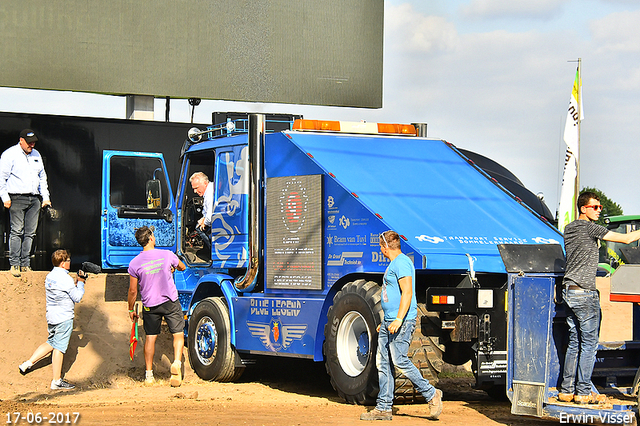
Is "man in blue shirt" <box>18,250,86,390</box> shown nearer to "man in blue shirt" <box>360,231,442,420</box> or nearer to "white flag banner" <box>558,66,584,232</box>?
"man in blue shirt" <box>360,231,442,420</box>

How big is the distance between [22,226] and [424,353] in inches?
274

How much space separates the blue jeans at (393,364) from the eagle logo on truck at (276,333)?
1939 millimetres

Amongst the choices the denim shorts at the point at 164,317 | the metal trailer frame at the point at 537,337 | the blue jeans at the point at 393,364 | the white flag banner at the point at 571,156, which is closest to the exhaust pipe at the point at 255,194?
the denim shorts at the point at 164,317

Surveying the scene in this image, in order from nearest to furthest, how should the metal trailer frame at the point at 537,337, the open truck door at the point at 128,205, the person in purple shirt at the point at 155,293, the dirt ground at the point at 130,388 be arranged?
1. the metal trailer frame at the point at 537,337
2. the dirt ground at the point at 130,388
3. the person in purple shirt at the point at 155,293
4. the open truck door at the point at 128,205

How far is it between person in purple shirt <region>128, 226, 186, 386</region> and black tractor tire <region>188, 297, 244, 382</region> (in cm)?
61

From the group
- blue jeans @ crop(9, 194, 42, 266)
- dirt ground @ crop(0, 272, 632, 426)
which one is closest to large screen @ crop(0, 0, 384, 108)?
blue jeans @ crop(9, 194, 42, 266)

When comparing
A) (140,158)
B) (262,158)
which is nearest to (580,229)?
(262,158)

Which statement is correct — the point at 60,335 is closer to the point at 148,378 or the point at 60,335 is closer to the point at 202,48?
the point at 148,378

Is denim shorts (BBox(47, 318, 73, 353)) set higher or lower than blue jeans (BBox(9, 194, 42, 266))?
lower

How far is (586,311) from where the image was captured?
8008 mm

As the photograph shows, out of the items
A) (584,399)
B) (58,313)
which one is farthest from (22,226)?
(584,399)

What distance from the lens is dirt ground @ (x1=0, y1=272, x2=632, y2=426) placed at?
887cm

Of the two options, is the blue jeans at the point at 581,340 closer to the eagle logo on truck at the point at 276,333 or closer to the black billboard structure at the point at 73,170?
the eagle logo on truck at the point at 276,333

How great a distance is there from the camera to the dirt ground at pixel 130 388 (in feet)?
29.1
